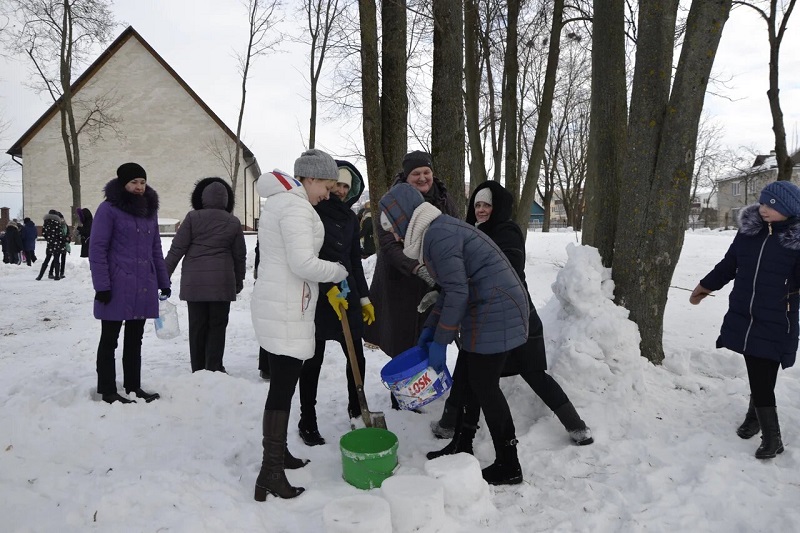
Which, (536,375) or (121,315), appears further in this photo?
(121,315)

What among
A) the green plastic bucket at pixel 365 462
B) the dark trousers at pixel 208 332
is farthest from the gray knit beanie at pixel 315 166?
the dark trousers at pixel 208 332

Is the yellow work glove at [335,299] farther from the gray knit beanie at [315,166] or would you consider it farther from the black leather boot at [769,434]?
the black leather boot at [769,434]

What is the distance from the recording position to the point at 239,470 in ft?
10.2

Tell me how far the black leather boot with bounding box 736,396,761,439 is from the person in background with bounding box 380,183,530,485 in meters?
1.58

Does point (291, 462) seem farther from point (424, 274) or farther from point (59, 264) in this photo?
point (59, 264)

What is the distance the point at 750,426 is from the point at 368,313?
2628 mm

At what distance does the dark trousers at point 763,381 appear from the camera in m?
3.09

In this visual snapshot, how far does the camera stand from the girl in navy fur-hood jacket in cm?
305

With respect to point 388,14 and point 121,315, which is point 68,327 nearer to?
point 121,315

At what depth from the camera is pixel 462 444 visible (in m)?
3.21

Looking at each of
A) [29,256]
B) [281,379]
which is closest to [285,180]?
[281,379]

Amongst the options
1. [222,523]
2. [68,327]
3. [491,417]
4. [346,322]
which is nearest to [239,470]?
[222,523]

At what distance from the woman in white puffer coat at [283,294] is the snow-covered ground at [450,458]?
10.3 inches

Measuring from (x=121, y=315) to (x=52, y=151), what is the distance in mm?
27318
